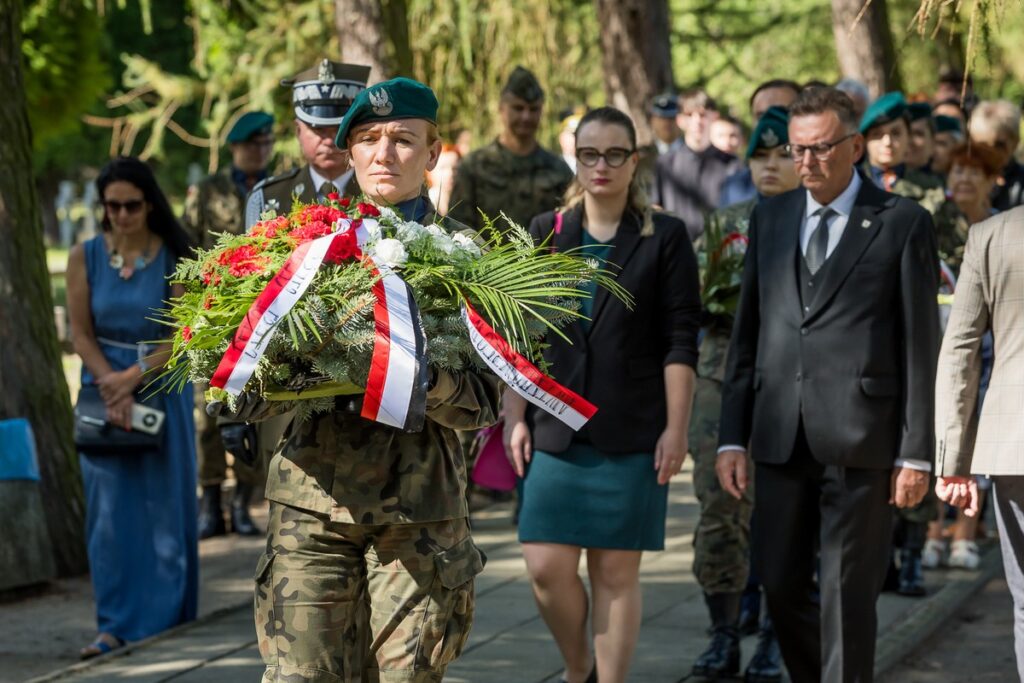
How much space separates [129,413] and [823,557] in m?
3.30

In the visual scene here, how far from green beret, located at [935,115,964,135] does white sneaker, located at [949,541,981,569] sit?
4339 mm

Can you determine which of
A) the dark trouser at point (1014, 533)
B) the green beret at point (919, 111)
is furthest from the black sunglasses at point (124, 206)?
the green beret at point (919, 111)

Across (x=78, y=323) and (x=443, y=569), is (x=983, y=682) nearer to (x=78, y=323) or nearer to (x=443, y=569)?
(x=443, y=569)

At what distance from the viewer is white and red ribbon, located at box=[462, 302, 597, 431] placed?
3967 millimetres

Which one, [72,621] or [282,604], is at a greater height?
[282,604]

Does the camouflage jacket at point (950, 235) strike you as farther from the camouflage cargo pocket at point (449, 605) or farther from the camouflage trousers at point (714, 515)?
the camouflage cargo pocket at point (449, 605)

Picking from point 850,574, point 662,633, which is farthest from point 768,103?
point 850,574

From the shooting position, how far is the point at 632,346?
18.9ft

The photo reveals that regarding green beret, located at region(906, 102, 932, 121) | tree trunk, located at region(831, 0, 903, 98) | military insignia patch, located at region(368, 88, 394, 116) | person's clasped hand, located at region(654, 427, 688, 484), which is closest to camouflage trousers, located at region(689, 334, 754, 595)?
person's clasped hand, located at region(654, 427, 688, 484)

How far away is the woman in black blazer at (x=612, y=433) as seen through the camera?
5719mm

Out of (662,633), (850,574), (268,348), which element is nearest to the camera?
(268,348)

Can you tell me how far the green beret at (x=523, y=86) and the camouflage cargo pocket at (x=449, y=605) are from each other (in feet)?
17.4

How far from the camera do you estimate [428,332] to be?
13.2ft

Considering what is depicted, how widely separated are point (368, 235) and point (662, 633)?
3764 mm
